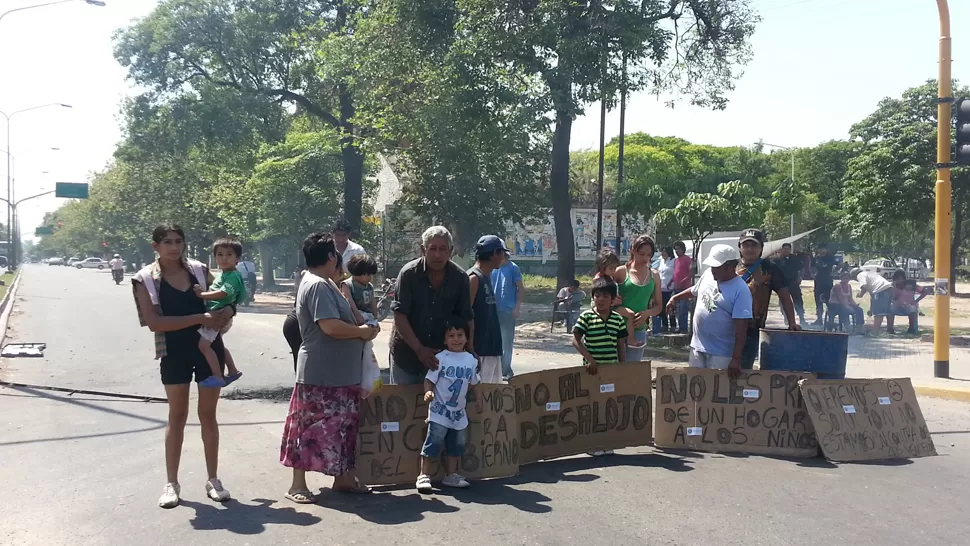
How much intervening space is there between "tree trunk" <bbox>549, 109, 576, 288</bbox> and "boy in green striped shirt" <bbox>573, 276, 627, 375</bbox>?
12689 mm

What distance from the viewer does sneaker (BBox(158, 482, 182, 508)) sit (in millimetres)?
5355

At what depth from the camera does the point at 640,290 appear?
7789mm

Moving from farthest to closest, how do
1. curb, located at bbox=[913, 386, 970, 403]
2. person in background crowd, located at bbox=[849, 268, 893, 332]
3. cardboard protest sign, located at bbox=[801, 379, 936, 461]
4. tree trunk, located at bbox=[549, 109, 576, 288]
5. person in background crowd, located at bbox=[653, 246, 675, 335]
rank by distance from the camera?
1. tree trunk, located at bbox=[549, 109, 576, 288]
2. person in background crowd, located at bbox=[849, 268, 893, 332]
3. person in background crowd, located at bbox=[653, 246, 675, 335]
4. curb, located at bbox=[913, 386, 970, 403]
5. cardboard protest sign, located at bbox=[801, 379, 936, 461]

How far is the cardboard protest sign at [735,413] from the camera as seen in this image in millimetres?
6984

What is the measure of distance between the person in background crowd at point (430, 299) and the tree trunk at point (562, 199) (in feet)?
45.7

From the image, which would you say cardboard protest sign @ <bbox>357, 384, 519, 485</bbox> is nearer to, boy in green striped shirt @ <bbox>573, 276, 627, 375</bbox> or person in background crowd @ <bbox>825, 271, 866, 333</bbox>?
boy in green striped shirt @ <bbox>573, 276, 627, 375</bbox>

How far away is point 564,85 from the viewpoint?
1677 cm

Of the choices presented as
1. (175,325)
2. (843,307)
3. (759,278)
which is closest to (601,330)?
(759,278)

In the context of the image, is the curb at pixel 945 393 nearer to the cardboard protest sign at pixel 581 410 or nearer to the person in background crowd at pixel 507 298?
the person in background crowd at pixel 507 298

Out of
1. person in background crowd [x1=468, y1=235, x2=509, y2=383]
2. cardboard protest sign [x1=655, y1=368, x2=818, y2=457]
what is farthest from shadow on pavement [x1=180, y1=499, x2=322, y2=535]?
cardboard protest sign [x1=655, y1=368, x2=818, y2=457]

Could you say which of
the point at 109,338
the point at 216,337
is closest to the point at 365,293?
the point at 216,337

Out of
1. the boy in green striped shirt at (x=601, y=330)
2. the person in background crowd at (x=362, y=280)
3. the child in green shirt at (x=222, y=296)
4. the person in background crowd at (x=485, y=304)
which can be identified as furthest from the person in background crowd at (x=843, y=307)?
the child in green shirt at (x=222, y=296)

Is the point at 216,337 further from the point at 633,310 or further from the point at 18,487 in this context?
the point at 633,310

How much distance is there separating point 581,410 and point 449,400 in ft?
4.77
